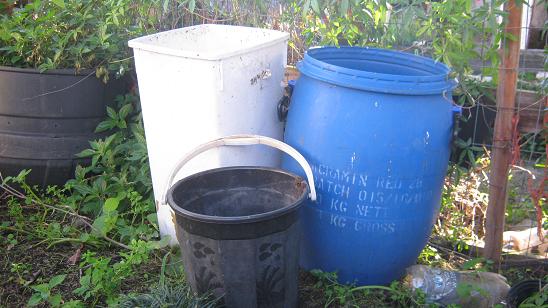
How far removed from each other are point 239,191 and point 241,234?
41 centimetres

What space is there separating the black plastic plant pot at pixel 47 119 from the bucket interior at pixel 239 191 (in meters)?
1.18

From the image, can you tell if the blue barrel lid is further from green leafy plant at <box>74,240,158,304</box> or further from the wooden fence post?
green leafy plant at <box>74,240,158,304</box>

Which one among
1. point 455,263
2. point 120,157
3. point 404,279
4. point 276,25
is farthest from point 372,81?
point 120,157

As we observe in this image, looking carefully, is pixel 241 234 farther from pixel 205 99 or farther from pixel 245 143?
pixel 205 99

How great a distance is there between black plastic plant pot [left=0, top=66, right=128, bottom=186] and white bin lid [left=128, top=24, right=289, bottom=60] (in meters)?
0.65

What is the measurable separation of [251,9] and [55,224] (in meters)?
1.51

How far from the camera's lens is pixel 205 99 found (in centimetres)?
231

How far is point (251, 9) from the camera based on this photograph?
10.3 feet

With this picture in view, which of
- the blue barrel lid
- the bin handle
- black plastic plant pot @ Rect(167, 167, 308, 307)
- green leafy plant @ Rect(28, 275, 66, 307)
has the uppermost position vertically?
the blue barrel lid

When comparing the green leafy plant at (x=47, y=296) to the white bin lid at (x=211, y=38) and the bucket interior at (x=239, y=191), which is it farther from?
the white bin lid at (x=211, y=38)

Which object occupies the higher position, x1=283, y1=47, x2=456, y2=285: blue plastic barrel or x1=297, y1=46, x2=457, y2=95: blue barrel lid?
x1=297, y1=46, x2=457, y2=95: blue barrel lid

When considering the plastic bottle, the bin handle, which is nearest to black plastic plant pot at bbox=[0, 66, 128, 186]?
the bin handle

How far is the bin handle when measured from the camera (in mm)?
2186

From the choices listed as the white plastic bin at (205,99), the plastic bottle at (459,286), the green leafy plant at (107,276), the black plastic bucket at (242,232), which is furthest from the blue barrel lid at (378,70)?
the green leafy plant at (107,276)
